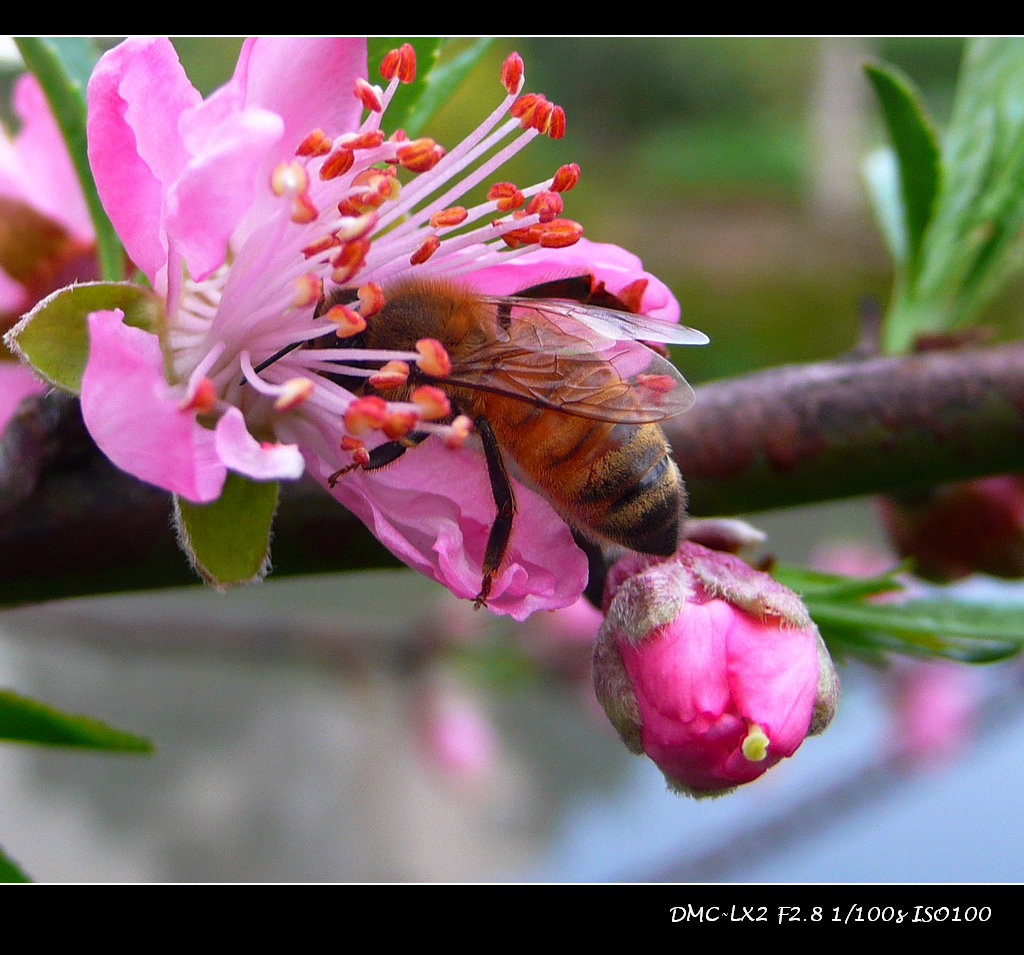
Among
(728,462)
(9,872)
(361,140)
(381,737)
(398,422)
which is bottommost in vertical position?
(381,737)

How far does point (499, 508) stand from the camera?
56 cm

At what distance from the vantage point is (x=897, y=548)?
94 centimetres

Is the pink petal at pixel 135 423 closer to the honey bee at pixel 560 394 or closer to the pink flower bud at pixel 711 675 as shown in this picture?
the honey bee at pixel 560 394

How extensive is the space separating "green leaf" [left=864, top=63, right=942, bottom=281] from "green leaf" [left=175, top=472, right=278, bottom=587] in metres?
0.55

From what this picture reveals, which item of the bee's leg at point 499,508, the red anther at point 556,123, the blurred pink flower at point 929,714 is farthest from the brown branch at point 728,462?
the blurred pink flower at point 929,714

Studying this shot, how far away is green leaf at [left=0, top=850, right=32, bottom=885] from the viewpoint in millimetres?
607

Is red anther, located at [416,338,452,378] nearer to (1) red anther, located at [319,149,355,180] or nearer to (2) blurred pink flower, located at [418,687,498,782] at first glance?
(1) red anther, located at [319,149,355,180]

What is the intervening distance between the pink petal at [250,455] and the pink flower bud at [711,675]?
7.2 inches

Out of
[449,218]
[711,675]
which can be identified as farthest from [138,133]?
[711,675]

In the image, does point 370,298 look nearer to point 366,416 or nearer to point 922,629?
point 366,416

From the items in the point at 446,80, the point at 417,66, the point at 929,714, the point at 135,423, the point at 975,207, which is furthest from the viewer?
the point at 929,714

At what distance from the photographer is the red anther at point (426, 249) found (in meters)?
0.59

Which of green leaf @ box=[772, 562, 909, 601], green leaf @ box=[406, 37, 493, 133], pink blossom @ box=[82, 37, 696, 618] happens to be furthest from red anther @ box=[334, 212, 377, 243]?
green leaf @ box=[772, 562, 909, 601]

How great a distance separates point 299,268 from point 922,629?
1.60 ft
